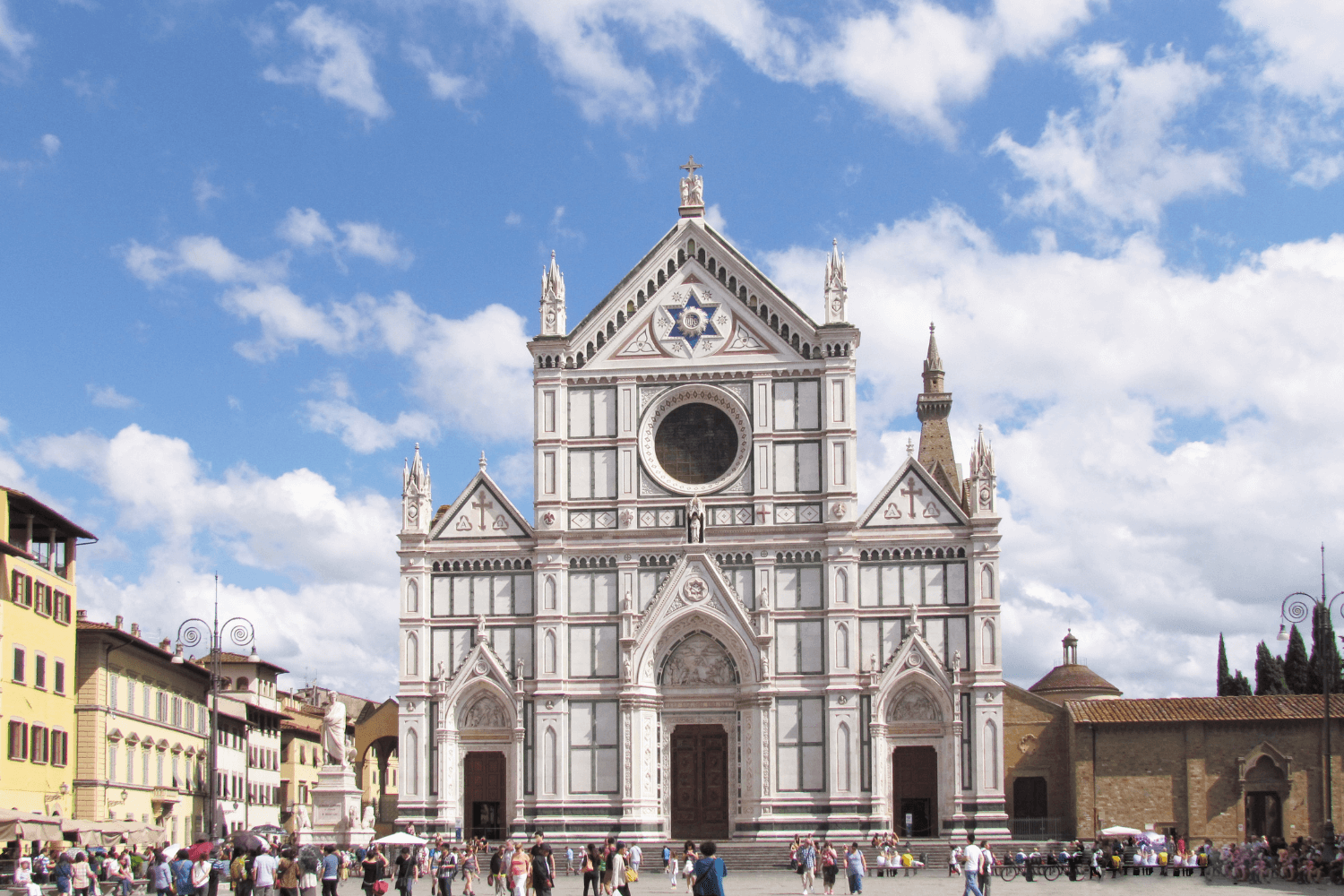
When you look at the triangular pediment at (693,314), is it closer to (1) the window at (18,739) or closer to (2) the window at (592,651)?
(2) the window at (592,651)

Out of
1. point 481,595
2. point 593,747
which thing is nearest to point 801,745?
point 593,747

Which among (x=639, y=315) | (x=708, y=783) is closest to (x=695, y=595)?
(x=708, y=783)

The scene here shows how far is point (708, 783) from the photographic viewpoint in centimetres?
4944

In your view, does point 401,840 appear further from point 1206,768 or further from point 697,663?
point 1206,768

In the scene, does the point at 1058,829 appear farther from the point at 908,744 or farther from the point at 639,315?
the point at 639,315

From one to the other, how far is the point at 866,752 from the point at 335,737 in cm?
1563

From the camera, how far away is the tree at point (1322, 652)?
33.8 m

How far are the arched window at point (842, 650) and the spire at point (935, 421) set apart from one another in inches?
Result: 1479

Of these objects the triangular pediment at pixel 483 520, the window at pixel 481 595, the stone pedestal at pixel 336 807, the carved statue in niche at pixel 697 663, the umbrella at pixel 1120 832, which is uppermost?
the triangular pediment at pixel 483 520

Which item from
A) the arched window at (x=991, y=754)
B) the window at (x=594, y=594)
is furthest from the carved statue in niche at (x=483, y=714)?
→ the arched window at (x=991, y=754)

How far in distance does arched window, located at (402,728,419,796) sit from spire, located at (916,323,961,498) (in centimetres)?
4222

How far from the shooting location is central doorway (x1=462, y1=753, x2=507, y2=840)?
→ 49.6m

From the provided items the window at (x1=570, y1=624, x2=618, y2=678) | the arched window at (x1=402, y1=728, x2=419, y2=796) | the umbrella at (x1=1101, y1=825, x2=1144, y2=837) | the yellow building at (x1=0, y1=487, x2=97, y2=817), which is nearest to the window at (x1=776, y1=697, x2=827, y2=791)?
the window at (x1=570, y1=624, x2=618, y2=678)

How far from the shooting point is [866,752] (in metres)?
48.0
